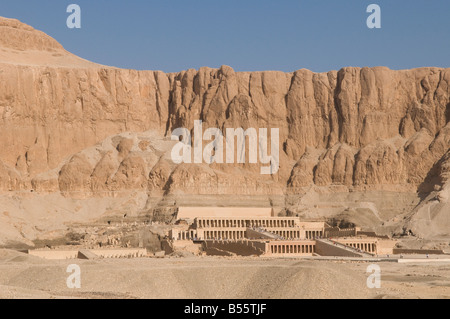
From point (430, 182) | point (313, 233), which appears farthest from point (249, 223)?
point (430, 182)

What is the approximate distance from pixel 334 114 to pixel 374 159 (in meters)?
17.2

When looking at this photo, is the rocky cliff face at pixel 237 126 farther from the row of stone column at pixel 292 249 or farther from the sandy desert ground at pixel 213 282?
the sandy desert ground at pixel 213 282

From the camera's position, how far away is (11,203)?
170250 millimetres

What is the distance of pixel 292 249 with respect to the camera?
125375 millimetres

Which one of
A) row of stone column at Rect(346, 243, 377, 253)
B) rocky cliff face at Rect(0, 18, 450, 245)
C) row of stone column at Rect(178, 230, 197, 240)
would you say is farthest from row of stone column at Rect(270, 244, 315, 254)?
rocky cliff face at Rect(0, 18, 450, 245)

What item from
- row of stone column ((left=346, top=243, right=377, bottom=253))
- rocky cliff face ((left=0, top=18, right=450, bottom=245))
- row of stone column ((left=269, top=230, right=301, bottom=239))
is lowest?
row of stone column ((left=346, top=243, right=377, bottom=253))

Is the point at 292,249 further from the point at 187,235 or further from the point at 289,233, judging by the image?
the point at 187,235

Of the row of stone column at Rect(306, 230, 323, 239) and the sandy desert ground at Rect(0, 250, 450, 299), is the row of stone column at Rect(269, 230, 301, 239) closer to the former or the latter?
the row of stone column at Rect(306, 230, 323, 239)

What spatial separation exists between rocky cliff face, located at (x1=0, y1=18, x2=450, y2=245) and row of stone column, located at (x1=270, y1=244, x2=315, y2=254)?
165ft

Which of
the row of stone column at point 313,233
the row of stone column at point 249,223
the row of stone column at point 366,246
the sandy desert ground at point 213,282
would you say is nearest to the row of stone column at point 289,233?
the row of stone column at point 313,233

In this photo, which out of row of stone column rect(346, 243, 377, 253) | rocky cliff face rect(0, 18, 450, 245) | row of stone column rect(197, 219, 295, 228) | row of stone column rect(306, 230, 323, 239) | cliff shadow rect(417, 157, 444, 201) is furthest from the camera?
rocky cliff face rect(0, 18, 450, 245)

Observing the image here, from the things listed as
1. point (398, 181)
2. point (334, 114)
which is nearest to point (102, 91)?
point (334, 114)

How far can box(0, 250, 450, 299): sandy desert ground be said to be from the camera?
7544 cm

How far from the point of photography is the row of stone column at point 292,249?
124 meters
